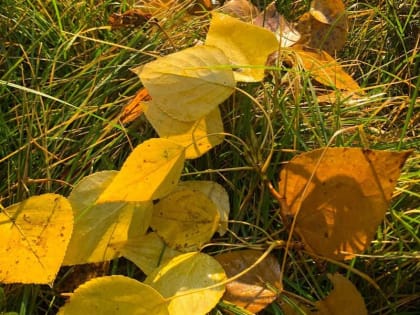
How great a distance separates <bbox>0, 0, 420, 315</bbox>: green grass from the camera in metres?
0.90

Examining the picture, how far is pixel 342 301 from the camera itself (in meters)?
0.82

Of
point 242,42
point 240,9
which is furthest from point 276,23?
point 242,42

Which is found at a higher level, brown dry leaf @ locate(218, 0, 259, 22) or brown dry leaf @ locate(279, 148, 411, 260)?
brown dry leaf @ locate(218, 0, 259, 22)

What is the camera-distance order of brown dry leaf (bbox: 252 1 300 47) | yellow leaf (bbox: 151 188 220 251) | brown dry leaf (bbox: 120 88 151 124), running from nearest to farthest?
yellow leaf (bbox: 151 188 220 251) < brown dry leaf (bbox: 120 88 151 124) < brown dry leaf (bbox: 252 1 300 47)

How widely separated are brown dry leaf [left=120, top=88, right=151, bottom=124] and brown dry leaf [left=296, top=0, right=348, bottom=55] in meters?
0.35

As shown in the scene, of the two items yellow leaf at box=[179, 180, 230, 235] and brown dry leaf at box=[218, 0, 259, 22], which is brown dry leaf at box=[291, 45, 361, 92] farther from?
yellow leaf at box=[179, 180, 230, 235]

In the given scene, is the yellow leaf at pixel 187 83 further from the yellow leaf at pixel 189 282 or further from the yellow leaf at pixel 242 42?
the yellow leaf at pixel 189 282

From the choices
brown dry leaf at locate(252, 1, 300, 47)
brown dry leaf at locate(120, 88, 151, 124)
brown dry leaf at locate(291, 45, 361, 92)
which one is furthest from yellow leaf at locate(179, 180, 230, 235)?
brown dry leaf at locate(252, 1, 300, 47)

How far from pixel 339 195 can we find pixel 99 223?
0.32m

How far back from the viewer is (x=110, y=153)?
993mm

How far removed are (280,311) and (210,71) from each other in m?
0.34

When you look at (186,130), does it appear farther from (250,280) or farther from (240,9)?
(240,9)

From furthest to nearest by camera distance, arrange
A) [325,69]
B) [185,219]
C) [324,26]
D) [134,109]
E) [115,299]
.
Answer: [324,26], [325,69], [134,109], [185,219], [115,299]

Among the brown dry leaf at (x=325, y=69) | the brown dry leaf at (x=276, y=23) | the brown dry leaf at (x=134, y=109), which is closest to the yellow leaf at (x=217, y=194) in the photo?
the brown dry leaf at (x=134, y=109)
